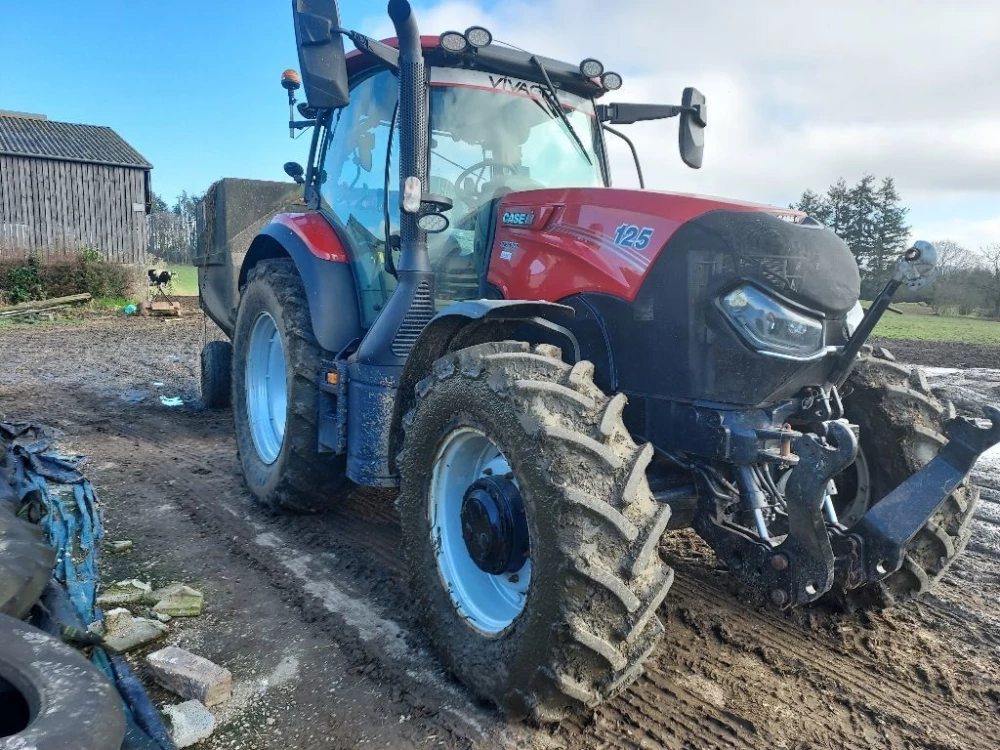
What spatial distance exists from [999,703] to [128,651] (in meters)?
3.34

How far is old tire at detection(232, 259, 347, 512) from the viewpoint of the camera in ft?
13.2

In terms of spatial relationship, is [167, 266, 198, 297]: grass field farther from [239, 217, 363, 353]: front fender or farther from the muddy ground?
the muddy ground

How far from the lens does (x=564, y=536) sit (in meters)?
2.21

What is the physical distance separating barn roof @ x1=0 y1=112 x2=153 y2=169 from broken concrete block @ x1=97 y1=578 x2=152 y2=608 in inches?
815

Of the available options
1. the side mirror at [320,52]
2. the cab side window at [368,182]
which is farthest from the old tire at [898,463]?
the side mirror at [320,52]

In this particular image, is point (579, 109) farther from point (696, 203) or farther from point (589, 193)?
point (696, 203)

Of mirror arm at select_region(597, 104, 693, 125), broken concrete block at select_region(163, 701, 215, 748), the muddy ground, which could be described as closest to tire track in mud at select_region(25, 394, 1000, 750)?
the muddy ground

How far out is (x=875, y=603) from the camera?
3.23 m

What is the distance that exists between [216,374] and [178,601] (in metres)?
4.20

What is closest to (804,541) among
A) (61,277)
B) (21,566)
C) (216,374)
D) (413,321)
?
(413,321)

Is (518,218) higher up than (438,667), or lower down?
higher up

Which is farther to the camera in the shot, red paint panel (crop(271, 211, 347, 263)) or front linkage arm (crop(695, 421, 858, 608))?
red paint panel (crop(271, 211, 347, 263))

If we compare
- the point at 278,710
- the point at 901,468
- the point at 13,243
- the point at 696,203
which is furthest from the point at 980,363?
the point at 13,243

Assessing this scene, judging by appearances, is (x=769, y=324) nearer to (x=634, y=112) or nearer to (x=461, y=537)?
(x=461, y=537)
